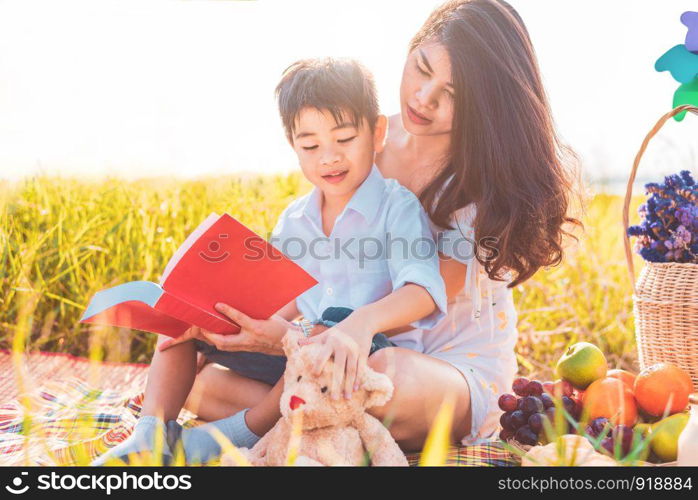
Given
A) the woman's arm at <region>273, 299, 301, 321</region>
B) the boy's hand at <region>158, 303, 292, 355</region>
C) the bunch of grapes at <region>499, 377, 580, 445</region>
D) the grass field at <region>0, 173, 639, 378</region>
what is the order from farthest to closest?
the grass field at <region>0, 173, 639, 378</region> → the woman's arm at <region>273, 299, 301, 321</region> → the bunch of grapes at <region>499, 377, 580, 445</region> → the boy's hand at <region>158, 303, 292, 355</region>

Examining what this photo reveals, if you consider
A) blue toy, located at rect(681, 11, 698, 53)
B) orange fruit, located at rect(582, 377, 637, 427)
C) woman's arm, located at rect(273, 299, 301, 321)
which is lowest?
orange fruit, located at rect(582, 377, 637, 427)

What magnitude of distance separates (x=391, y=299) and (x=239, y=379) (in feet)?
2.32

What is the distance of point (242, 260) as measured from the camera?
183cm

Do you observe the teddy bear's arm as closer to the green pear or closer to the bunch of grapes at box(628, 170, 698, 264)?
the green pear

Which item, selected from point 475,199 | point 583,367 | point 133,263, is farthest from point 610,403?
point 133,263

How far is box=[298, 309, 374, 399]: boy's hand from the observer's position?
1.73 meters

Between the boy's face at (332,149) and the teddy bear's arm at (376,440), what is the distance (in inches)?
28.6

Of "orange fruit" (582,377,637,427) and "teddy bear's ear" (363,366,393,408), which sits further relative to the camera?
"orange fruit" (582,377,637,427)

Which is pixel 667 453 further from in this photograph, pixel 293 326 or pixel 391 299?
pixel 293 326

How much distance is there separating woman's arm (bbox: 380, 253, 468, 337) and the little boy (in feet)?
0.08

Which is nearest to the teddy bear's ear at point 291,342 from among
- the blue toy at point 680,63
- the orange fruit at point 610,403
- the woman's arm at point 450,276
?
the woman's arm at point 450,276

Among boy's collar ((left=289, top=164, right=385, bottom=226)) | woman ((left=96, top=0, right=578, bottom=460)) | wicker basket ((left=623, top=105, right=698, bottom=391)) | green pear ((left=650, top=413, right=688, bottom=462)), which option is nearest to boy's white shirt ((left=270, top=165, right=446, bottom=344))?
boy's collar ((left=289, top=164, right=385, bottom=226))

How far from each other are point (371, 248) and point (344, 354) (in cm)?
55
